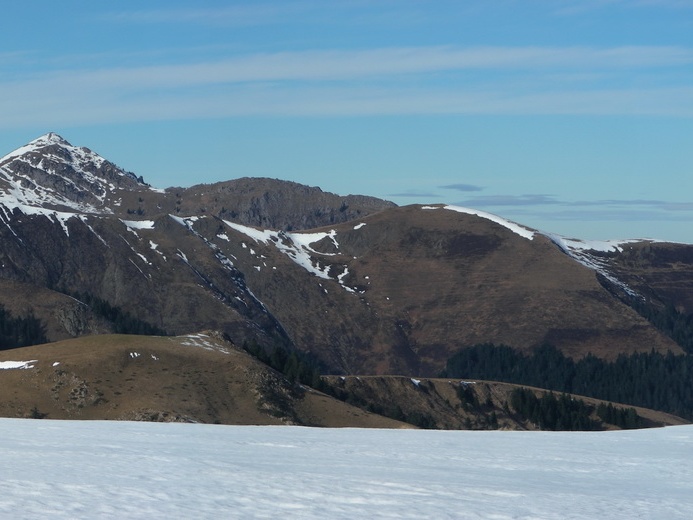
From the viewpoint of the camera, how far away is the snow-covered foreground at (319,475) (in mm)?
20156

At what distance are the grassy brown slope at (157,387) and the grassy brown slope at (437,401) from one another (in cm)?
2695

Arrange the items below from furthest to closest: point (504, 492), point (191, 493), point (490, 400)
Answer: point (490, 400) → point (504, 492) → point (191, 493)

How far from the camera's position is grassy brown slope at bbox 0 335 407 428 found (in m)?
96.4

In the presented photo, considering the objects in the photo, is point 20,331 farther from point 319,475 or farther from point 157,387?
point 319,475

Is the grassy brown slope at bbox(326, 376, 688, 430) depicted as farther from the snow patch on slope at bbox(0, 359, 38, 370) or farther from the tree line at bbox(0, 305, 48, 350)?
the tree line at bbox(0, 305, 48, 350)

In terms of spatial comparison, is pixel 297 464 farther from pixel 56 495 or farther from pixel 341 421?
pixel 341 421

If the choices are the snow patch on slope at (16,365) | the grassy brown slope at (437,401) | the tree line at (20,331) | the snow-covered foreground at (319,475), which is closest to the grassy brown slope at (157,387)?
the snow patch on slope at (16,365)

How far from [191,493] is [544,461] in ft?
49.7

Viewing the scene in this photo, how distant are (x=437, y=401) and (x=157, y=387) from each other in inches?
2310

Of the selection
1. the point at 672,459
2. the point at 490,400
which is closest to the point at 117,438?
the point at 672,459

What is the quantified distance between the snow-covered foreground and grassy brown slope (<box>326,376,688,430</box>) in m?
98.3

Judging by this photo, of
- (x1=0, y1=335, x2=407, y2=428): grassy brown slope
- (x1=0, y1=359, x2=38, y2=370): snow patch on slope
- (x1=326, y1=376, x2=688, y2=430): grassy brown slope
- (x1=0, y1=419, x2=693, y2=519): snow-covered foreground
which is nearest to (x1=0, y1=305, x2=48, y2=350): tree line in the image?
(x1=326, y1=376, x2=688, y2=430): grassy brown slope

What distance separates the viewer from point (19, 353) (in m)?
110

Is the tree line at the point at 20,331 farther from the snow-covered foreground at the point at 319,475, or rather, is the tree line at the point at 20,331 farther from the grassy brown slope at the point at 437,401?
the snow-covered foreground at the point at 319,475
